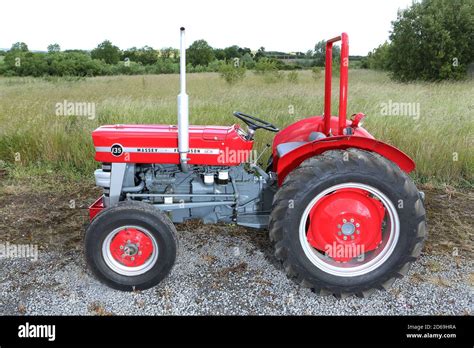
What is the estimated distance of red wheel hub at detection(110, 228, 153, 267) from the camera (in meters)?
2.97

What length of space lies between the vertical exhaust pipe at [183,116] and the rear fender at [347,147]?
694 mm

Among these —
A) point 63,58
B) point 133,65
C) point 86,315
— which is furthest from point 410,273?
point 63,58

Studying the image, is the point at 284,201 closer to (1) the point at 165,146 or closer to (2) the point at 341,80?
(2) the point at 341,80

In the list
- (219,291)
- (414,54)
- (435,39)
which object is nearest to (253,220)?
(219,291)

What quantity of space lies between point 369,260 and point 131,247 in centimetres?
168

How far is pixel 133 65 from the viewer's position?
17344mm

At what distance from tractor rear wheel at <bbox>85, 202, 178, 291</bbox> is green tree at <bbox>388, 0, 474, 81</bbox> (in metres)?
22.0

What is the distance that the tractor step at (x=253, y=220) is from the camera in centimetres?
342

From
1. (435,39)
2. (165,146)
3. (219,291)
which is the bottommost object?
(219,291)

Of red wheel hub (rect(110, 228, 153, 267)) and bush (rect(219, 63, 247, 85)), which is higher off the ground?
bush (rect(219, 63, 247, 85))

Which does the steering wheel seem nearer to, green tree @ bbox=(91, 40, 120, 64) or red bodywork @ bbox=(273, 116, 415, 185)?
red bodywork @ bbox=(273, 116, 415, 185)

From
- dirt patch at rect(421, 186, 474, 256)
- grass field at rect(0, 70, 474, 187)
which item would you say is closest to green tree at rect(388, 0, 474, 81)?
grass field at rect(0, 70, 474, 187)

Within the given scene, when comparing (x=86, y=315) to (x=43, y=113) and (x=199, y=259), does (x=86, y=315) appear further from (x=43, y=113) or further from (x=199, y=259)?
(x=43, y=113)

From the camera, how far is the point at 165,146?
10.5 feet
